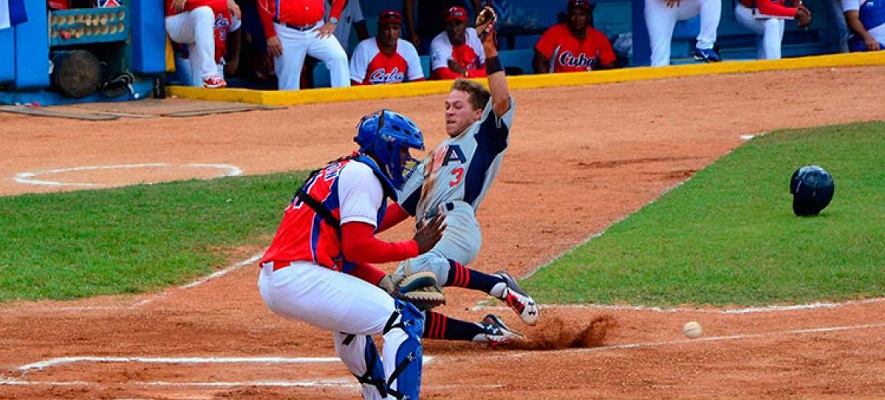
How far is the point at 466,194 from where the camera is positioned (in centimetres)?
789

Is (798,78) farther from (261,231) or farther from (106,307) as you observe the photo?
(106,307)

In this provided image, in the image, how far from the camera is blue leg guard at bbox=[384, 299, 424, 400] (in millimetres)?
5898

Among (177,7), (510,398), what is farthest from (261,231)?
(177,7)

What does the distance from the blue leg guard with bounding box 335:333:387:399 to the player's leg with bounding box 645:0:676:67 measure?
1227cm

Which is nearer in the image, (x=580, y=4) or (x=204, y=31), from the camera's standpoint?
(x=204, y=31)

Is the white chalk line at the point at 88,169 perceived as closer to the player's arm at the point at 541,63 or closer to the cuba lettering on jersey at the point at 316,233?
the player's arm at the point at 541,63

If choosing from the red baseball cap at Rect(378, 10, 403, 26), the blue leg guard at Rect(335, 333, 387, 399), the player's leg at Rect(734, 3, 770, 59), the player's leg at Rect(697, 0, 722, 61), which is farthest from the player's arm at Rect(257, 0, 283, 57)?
the blue leg guard at Rect(335, 333, 387, 399)

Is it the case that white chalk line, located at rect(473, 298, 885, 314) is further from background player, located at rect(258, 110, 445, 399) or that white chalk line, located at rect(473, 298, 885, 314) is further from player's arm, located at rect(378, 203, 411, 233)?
background player, located at rect(258, 110, 445, 399)

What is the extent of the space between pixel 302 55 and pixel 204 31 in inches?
44.4

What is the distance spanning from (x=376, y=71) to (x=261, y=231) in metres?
6.66

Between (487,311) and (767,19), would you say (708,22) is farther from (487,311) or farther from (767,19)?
(487,311)

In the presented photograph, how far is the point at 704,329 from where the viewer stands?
7777mm

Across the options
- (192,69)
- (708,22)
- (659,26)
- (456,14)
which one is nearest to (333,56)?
(192,69)

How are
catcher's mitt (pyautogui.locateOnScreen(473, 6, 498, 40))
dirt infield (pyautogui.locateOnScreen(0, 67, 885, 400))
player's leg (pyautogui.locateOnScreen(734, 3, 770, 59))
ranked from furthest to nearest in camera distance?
player's leg (pyautogui.locateOnScreen(734, 3, 770, 59)), catcher's mitt (pyautogui.locateOnScreen(473, 6, 498, 40)), dirt infield (pyautogui.locateOnScreen(0, 67, 885, 400))
